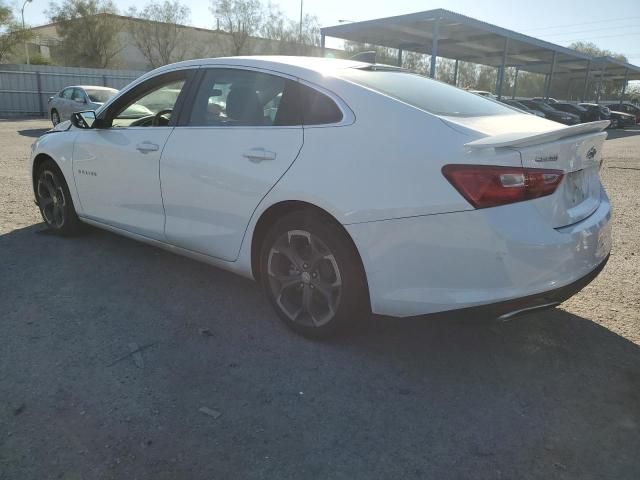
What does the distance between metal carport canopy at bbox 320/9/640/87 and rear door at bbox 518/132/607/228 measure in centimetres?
2091

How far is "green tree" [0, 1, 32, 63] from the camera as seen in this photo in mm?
38344

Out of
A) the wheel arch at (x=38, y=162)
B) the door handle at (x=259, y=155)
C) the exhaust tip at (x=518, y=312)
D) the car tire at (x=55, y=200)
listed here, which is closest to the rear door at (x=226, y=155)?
the door handle at (x=259, y=155)

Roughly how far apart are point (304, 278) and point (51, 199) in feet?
10.4

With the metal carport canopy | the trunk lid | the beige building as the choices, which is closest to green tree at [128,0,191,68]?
A: the beige building

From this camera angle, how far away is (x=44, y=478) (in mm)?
2020

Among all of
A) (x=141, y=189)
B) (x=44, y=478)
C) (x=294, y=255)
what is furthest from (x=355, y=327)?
(x=141, y=189)

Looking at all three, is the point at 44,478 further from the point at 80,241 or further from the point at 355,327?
the point at 80,241

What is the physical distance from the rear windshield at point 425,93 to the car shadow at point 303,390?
1200 millimetres

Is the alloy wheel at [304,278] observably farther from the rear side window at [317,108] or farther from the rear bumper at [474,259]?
the rear side window at [317,108]

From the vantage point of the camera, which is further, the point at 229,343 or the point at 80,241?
the point at 80,241

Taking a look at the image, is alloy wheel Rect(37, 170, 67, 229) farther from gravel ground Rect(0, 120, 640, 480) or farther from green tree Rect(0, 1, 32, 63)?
green tree Rect(0, 1, 32, 63)

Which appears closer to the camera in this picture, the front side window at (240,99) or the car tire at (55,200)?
the front side window at (240,99)

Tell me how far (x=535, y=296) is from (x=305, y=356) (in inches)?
49.7

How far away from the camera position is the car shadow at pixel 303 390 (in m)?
2.16
